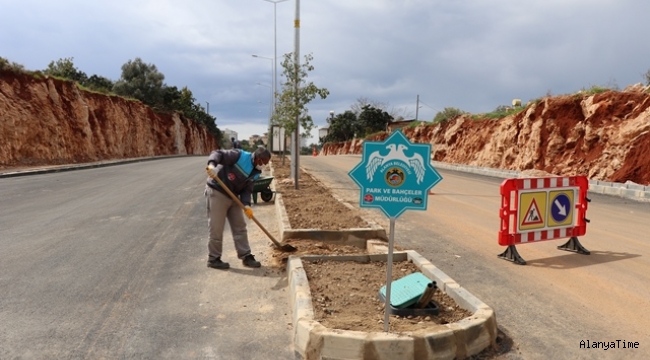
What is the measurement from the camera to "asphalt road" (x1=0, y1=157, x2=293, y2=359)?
12.6ft

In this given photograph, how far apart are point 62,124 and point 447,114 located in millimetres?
30395

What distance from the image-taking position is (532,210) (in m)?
6.84

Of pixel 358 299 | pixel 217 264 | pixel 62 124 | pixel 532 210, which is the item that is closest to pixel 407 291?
pixel 358 299

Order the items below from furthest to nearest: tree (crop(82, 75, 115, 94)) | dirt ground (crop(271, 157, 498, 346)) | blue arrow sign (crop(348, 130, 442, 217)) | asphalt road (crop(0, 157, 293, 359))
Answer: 1. tree (crop(82, 75, 115, 94))
2. dirt ground (crop(271, 157, 498, 346))
3. asphalt road (crop(0, 157, 293, 359))
4. blue arrow sign (crop(348, 130, 442, 217))

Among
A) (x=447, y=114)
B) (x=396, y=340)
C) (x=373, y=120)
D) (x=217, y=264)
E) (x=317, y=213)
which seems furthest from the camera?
(x=373, y=120)

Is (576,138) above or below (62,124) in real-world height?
below

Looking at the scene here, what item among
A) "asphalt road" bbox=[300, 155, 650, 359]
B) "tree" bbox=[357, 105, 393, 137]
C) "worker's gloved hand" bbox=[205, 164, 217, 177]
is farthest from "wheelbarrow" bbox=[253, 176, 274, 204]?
"tree" bbox=[357, 105, 393, 137]

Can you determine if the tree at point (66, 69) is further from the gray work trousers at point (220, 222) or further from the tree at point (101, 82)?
the gray work trousers at point (220, 222)

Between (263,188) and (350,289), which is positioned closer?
(350,289)

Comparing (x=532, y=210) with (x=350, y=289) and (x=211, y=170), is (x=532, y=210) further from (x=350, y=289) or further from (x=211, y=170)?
(x=211, y=170)

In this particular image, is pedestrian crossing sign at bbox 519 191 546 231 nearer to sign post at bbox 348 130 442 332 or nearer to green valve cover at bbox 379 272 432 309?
green valve cover at bbox 379 272 432 309

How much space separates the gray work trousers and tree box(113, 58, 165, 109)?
55719 millimetres

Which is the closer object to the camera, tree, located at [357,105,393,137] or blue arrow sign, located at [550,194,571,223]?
blue arrow sign, located at [550,194,571,223]

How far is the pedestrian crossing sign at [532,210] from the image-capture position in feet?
22.1
